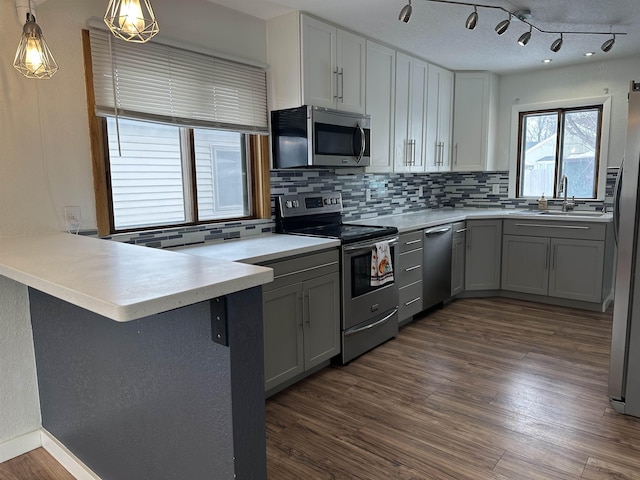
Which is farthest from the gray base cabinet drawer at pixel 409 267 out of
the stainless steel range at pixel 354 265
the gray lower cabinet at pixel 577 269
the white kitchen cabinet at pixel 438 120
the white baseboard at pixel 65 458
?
the white baseboard at pixel 65 458

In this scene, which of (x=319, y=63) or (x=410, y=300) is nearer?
(x=319, y=63)

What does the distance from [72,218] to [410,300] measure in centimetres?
257

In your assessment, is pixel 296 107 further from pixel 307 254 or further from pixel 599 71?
pixel 599 71

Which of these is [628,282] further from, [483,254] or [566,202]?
[566,202]

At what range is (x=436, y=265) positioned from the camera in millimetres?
4035

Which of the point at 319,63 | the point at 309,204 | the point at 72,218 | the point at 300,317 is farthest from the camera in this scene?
the point at 309,204

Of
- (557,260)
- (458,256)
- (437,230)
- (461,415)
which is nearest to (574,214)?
(557,260)

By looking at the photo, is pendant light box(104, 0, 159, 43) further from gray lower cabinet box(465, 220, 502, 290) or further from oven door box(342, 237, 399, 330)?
gray lower cabinet box(465, 220, 502, 290)

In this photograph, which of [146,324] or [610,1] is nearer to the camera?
[146,324]

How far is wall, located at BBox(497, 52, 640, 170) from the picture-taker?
428 centimetres

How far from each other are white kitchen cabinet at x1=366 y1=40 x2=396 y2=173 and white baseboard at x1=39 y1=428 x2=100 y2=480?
2.72 metres

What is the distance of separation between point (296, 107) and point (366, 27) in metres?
0.87

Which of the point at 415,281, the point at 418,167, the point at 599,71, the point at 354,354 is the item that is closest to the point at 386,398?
the point at 354,354

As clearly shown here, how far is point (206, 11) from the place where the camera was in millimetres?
2689
